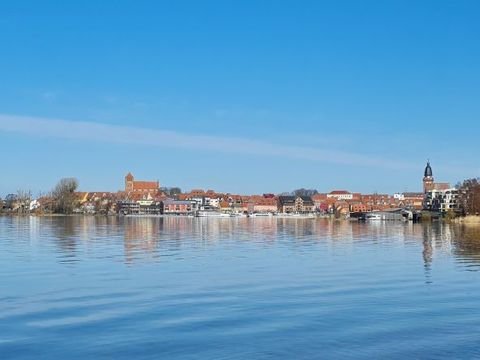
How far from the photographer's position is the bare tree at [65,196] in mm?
172288

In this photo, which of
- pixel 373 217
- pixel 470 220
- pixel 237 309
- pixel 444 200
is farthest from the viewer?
pixel 444 200

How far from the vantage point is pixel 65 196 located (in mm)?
172000

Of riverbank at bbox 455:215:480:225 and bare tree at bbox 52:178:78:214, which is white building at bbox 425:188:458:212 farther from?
bare tree at bbox 52:178:78:214

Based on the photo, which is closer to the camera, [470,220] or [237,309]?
[237,309]

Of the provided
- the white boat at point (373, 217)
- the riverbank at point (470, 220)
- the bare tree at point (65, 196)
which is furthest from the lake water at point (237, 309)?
the bare tree at point (65, 196)

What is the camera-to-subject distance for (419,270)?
2880 cm

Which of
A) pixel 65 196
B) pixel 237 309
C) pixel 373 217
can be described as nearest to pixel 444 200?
pixel 373 217

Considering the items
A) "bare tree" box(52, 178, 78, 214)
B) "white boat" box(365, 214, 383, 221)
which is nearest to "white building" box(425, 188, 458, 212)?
"white boat" box(365, 214, 383, 221)

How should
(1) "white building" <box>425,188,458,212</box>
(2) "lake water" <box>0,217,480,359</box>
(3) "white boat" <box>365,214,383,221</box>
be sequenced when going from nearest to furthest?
(2) "lake water" <box>0,217,480,359</box>
(3) "white boat" <box>365,214,383,221</box>
(1) "white building" <box>425,188,458,212</box>

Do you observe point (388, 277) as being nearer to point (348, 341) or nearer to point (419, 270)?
point (419, 270)

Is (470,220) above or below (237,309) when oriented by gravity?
below

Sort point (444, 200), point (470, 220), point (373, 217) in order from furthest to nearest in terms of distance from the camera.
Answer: point (444, 200) → point (373, 217) → point (470, 220)

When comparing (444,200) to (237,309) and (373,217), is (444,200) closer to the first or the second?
(373,217)

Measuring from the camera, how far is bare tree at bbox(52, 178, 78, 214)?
172 m
